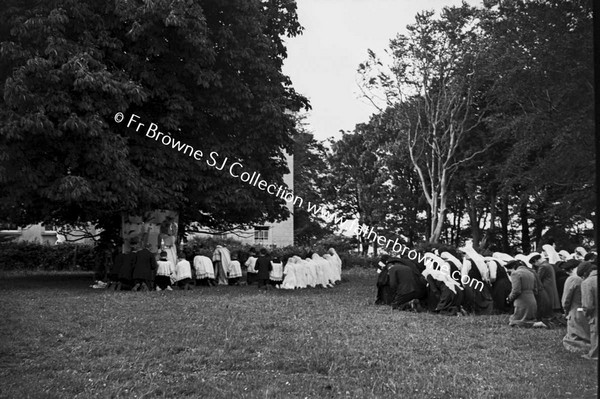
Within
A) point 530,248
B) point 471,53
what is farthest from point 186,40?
point 530,248

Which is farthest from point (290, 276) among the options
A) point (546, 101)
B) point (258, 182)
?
point (546, 101)

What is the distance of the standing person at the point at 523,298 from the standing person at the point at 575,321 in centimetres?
232

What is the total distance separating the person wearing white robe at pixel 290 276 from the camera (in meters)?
A: 21.6

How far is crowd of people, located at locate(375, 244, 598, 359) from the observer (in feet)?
43.9

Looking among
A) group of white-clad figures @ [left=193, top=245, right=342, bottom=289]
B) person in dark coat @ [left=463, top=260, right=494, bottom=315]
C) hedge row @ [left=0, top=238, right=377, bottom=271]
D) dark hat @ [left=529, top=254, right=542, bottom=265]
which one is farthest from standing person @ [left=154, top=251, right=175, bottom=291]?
dark hat @ [left=529, top=254, right=542, bottom=265]

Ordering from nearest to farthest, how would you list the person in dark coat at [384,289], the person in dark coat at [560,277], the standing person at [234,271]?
the person in dark coat at [560,277], the person in dark coat at [384,289], the standing person at [234,271]

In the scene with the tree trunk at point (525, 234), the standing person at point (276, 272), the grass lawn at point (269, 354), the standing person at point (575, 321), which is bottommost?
the grass lawn at point (269, 354)

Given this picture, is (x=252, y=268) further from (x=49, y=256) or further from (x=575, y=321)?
(x=49, y=256)

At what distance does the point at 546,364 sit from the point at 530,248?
16.3 m

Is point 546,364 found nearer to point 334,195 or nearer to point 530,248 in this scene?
point 334,195

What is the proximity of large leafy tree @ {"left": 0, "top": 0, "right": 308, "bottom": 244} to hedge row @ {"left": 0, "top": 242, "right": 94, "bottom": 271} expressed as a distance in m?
10.1

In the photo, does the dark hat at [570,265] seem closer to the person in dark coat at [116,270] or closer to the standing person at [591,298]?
the standing person at [591,298]

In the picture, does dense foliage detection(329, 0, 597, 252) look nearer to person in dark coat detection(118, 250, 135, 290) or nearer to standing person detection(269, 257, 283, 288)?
standing person detection(269, 257, 283, 288)

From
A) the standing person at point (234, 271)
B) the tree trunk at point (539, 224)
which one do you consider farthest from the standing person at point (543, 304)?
the standing person at point (234, 271)
